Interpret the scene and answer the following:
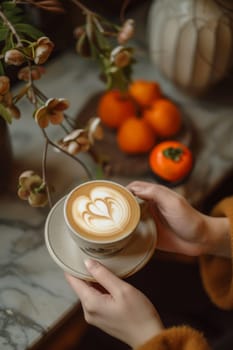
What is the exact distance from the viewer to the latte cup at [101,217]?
71cm

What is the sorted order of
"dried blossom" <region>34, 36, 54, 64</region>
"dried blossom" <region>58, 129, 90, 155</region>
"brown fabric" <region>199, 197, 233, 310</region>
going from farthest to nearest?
1. "brown fabric" <region>199, 197, 233, 310</region>
2. "dried blossom" <region>58, 129, 90, 155</region>
3. "dried blossom" <region>34, 36, 54, 64</region>

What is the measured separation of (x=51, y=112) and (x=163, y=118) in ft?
1.11

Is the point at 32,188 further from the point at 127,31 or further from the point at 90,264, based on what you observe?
the point at 127,31

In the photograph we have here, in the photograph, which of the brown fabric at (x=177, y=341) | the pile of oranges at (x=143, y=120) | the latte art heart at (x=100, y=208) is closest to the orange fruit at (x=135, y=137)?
the pile of oranges at (x=143, y=120)

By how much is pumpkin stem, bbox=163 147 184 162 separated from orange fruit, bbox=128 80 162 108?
0.14 meters

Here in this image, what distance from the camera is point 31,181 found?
0.76 m

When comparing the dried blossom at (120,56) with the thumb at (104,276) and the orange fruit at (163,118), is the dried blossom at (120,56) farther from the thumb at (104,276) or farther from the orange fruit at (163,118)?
the thumb at (104,276)

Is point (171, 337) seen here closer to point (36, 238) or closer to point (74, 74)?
point (36, 238)

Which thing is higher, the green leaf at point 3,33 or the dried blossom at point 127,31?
the green leaf at point 3,33

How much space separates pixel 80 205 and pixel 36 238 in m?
0.19

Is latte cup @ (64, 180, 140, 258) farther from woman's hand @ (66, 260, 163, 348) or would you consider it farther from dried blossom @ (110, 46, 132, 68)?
dried blossom @ (110, 46, 132, 68)

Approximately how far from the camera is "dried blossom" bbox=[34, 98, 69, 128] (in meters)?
0.71

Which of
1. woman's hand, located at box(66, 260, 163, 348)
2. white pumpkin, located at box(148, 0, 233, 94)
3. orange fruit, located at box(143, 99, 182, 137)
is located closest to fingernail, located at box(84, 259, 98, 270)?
woman's hand, located at box(66, 260, 163, 348)

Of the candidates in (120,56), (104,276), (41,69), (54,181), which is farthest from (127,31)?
(104,276)
